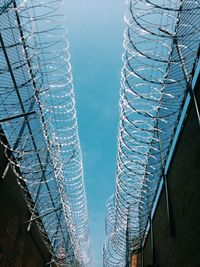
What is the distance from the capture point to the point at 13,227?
11.1 m

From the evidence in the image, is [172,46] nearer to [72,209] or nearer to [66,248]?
[72,209]

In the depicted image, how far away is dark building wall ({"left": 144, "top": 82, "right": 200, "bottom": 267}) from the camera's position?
7.44 m

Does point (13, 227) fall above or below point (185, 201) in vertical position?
above

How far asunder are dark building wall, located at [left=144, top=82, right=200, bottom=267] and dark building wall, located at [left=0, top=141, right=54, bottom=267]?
13.5ft

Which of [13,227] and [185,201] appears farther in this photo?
[13,227]

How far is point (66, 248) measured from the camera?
2077cm

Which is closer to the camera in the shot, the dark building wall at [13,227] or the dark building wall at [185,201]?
the dark building wall at [185,201]

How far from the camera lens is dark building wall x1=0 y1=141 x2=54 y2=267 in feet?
33.2

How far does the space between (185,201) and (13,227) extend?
5127mm

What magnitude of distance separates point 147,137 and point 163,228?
10.3 feet

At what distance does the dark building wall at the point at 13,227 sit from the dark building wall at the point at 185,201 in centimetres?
412

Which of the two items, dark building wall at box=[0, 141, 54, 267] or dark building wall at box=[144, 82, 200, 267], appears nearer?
dark building wall at box=[144, 82, 200, 267]

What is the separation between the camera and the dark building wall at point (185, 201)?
7441 millimetres

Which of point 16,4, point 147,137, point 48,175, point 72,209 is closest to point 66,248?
point 72,209
